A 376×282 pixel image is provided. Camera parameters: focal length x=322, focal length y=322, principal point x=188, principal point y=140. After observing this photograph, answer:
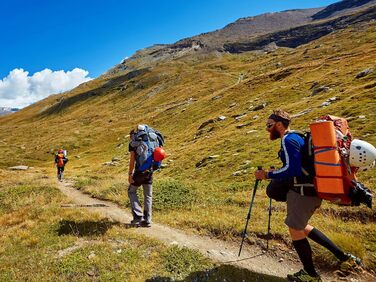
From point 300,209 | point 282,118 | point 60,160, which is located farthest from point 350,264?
point 60,160

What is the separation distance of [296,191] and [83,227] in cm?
770

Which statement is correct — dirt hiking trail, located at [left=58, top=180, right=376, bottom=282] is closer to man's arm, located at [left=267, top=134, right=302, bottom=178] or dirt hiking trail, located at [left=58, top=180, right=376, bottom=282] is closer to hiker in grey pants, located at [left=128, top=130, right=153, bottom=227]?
hiker in grey pants, located at [left=128, top=130, right=153, bottom=227]

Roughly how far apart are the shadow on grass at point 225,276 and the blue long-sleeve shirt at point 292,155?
2.62 metres

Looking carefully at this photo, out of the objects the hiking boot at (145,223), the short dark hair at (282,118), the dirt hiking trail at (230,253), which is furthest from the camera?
the hiking boot at (145,223)

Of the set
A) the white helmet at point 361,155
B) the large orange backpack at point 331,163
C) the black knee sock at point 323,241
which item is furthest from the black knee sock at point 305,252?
the white helmet at point 361,155

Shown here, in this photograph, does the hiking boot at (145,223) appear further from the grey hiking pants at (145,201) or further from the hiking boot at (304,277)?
the hiking boot at (304,277)

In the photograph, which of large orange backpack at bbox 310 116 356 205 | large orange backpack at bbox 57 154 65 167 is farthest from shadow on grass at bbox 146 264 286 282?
large orange backpack at bbox 57 154 65 167

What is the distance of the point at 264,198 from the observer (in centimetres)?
1442

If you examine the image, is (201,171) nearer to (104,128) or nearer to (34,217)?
(34,217)

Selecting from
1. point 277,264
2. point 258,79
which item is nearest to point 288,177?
point 277,264

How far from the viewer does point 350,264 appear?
7473 mm

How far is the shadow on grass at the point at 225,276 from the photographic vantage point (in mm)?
7488

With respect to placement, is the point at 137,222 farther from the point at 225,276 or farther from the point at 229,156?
the point at 229,156

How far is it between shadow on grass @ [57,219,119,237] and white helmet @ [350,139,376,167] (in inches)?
316
